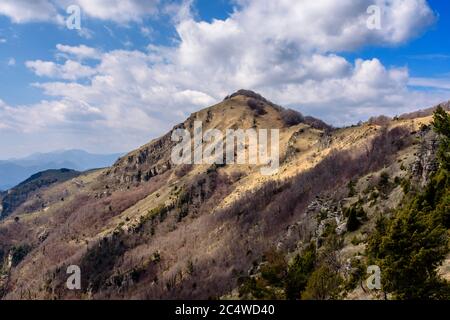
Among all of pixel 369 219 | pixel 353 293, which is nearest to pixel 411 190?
pixel 369 219

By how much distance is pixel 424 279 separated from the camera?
42.3 metres

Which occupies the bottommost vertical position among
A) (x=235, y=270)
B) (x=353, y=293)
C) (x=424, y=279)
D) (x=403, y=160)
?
(x=235, y=270)

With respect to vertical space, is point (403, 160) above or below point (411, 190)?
above

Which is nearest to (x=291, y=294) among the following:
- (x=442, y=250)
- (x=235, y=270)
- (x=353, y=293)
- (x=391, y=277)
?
(x=353, y=293)

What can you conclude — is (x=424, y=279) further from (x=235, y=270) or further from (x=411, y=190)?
(x=235, y=270)

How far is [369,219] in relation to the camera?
3932 inches
